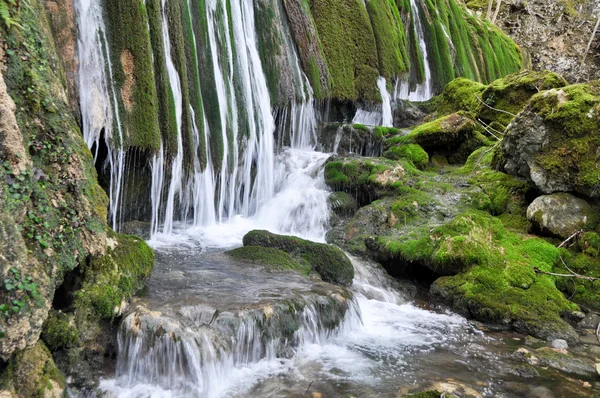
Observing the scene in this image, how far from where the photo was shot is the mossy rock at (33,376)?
11.2 feet

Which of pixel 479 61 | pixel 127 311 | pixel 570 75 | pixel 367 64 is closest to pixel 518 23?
pixel 570 75

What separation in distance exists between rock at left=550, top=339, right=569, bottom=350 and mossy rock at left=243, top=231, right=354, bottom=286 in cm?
292

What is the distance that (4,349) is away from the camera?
3.34 m

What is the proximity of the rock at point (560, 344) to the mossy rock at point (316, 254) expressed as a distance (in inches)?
115

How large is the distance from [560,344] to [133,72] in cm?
753

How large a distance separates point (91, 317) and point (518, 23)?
43.0m

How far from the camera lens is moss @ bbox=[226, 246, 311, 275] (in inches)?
281

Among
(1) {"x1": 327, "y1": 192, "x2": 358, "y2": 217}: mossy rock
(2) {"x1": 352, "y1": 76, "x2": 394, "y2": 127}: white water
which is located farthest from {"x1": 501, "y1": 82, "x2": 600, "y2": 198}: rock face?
(2) {"x1": 352, "y1": 76, "x2": 394, "y2": 127}: white water

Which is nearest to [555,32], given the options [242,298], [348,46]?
[348,46]

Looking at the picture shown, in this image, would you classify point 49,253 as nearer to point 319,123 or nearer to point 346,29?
point 319,123

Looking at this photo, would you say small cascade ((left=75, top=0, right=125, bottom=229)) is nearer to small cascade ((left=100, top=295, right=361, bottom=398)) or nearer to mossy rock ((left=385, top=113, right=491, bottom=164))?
small cascade ((left=100, top=295, right=361, bottom=398))

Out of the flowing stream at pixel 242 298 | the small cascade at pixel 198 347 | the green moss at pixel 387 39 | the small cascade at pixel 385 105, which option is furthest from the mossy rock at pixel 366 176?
the green moss at pixel 387 39

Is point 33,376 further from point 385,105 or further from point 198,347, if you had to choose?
point 385,105

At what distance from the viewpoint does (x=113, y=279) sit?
4.96 metres
